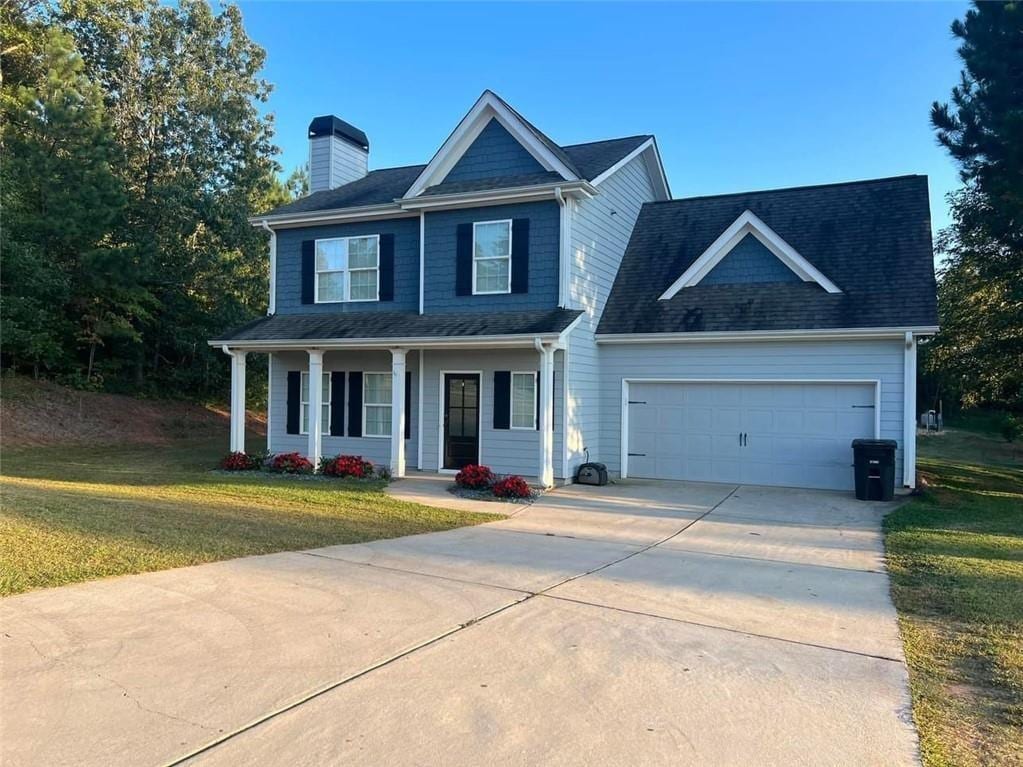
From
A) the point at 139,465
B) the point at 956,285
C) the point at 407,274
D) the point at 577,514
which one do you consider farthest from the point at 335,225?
the point at 956,285

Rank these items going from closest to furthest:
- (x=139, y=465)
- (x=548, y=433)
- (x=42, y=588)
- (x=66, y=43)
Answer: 1. (x=42, y=588)
2. (x=548, y=433)
3. (x=139, y=465)
4. (x=66, y=43)

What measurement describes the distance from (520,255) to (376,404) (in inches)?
185

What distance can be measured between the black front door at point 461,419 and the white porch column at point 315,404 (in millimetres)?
2610

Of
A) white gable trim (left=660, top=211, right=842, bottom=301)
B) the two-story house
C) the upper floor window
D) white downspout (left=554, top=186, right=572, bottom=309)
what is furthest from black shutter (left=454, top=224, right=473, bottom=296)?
white gable trim (left=660, top=211, right=842, bottom=301)

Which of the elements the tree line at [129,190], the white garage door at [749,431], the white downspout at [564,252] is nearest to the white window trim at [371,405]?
the white downspout at [564,252]

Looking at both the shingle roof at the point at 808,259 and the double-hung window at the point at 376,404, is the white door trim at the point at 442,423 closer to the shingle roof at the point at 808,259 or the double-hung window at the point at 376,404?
the double-hung window at the point at 376,404

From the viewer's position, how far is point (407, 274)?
51.0 feet

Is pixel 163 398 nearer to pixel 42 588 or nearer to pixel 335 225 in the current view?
pixel 335 225

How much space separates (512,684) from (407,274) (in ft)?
40.8

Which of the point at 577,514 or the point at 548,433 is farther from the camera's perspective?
the point at 548,433

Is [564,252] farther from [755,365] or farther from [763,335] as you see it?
[755,365]

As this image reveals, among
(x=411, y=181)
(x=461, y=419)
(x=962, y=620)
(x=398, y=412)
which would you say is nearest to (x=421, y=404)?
(x=461, y=419)

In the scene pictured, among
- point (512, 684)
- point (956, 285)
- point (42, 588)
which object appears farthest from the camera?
point (956, 285)

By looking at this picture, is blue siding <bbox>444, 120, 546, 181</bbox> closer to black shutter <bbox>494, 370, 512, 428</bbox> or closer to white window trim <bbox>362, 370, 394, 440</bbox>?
black shutter <bbox>494, 370, 512, 428</bbox>
